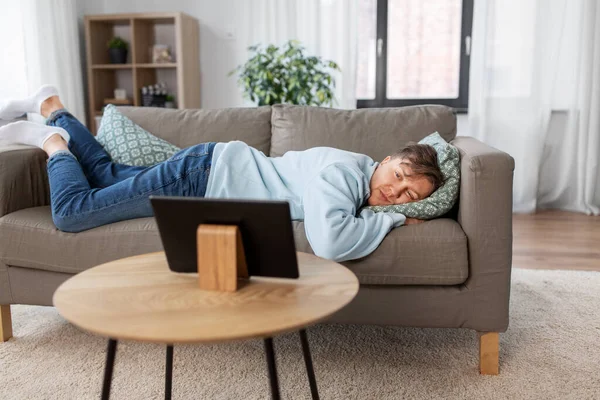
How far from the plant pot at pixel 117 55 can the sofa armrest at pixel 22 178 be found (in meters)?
2.23

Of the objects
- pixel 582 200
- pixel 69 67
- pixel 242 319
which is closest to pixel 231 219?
Answer: pixel 242 319

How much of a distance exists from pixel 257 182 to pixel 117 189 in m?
0.44

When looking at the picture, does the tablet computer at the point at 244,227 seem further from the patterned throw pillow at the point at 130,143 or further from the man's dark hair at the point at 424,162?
the patterned throw pillow at the point at 130,143

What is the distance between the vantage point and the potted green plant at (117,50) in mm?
4074

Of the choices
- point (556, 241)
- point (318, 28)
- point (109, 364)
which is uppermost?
point (318, 28)

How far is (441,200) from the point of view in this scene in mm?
1668

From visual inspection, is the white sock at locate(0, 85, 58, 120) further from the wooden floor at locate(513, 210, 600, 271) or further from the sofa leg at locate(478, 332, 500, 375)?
the wooden floor at locate(513, 210, 600, 271)

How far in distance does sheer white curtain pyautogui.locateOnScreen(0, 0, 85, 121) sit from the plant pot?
0.26m

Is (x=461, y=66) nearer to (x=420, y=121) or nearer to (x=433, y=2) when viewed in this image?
(x=433, y=2)

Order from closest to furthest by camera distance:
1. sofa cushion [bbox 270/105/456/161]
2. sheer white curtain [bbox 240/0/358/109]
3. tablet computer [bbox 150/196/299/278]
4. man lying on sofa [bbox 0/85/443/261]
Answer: tablet computer [bbox 150/196/299/278], man lying on sofa [bbox 0/85/443/261], sofa cushion [bbox 270/105/456/161], sheer white curtain [bbox 240/0/358/109]

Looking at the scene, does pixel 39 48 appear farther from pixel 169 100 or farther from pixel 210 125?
pixel 210 125

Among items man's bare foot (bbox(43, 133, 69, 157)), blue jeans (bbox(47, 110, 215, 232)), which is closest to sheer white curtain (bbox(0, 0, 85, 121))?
man's bare foot (bbox(43, 133, 69, 157))

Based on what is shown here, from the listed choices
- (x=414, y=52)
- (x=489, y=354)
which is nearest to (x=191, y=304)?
(x=489, y=354)

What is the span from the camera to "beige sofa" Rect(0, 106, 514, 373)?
Result: 1575mm
